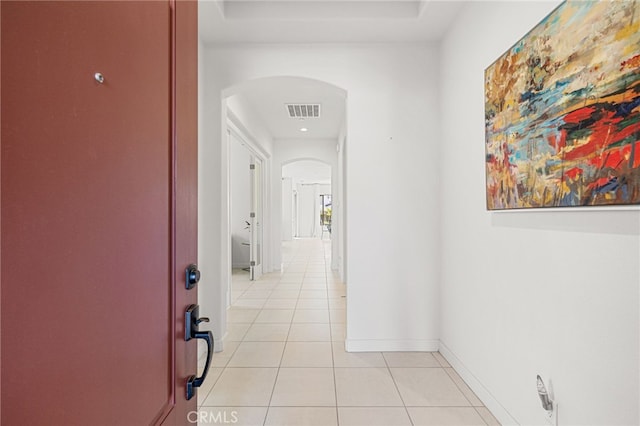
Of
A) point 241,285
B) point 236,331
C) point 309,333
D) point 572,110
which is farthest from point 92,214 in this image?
point 241,285

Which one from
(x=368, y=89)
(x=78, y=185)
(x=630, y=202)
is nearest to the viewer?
(x=78, y=185)

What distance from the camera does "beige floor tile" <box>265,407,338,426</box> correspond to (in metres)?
1.88

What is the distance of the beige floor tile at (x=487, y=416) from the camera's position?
1.87 m

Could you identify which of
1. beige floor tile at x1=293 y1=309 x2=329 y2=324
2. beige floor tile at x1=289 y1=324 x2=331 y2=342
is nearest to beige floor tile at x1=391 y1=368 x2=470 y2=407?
beige floor tile at x1=289 y1=324 x2=331 y2=342

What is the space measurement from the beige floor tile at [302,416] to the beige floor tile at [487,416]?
0.88m

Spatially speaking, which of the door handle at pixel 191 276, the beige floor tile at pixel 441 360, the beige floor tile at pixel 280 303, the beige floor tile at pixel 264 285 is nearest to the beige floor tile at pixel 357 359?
the beige floor tile at pixel 441 360

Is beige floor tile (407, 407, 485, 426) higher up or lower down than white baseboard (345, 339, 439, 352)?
lower down

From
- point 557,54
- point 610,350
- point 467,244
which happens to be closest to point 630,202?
point 610,350

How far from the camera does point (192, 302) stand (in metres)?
0.92

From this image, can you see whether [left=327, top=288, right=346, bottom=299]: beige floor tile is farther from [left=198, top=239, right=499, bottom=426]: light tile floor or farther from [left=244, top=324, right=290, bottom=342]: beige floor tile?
[left=244, top=324, right=290, bottom=342]: beige floor tile

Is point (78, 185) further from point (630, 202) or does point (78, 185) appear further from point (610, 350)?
point (610, 350)

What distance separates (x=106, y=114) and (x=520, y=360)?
2.06 meters

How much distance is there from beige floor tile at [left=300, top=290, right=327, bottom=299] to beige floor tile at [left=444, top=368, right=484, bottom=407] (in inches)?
92.3

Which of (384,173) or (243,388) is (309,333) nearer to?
(243,388)
